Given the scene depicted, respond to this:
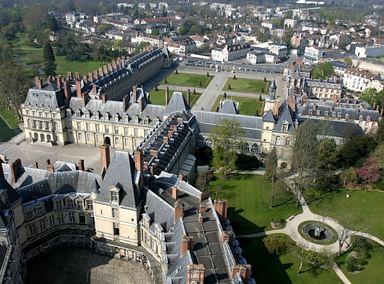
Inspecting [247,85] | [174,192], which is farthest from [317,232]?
[247,85]

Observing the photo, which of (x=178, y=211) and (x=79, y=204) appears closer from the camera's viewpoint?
(x=178, y=211)

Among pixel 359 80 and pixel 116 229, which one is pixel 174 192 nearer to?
pixel 116 229

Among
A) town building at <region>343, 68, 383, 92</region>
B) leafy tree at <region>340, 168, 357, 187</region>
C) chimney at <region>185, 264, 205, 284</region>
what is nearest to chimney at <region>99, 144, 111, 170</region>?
chimney at <region>185, 264, 205, 284</region>

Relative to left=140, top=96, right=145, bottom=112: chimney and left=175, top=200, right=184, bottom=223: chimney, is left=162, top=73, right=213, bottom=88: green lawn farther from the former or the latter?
left=175, top=200, right=184, bottom=223: chimney

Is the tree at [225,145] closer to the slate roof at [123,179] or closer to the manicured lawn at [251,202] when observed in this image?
the manicured lawn at [251,202]

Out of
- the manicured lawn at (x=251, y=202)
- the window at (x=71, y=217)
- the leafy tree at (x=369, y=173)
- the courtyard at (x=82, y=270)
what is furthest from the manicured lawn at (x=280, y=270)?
the leafy tree at (x=369, y=173)

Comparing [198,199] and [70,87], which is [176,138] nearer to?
[198,199]

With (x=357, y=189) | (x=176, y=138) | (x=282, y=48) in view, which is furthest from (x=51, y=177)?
(x=282, y=48)
